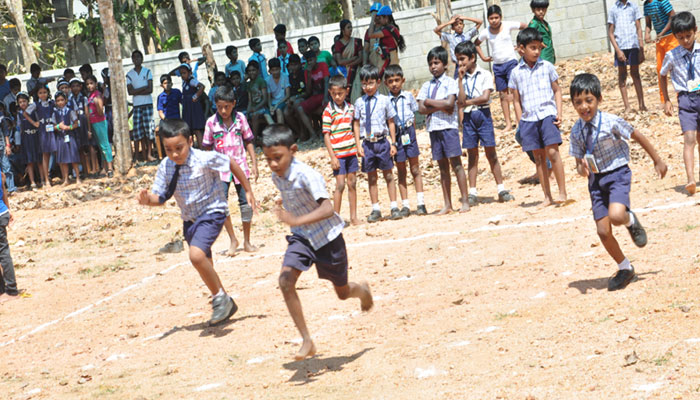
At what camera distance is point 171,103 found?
1811 centimetres

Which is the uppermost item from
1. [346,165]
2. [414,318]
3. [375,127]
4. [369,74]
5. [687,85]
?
[369,74]

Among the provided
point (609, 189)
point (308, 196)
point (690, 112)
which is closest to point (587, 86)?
point (609, 189)

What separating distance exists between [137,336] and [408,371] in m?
2.98

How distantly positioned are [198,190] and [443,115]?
14.0ft

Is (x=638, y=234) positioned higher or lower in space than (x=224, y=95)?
lower

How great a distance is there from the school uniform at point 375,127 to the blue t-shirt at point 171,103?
7921 millimetres

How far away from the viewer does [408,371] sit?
218 inches

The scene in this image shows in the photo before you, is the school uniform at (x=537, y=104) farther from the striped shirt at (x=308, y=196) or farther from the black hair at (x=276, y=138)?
the black hair at (x=276, y=138)

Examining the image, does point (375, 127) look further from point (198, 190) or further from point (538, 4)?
point (198, 190)

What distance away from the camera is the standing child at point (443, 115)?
10812 millimetres

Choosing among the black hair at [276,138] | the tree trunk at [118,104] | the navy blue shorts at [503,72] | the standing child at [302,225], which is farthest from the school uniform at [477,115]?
the tree trunk at [118,104]

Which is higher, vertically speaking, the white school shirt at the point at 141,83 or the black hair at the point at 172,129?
the white school shirt at the point at 141,83

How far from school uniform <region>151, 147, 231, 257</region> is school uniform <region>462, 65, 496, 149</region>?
172 inches

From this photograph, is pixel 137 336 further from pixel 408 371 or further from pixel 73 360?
pixel 408 371
